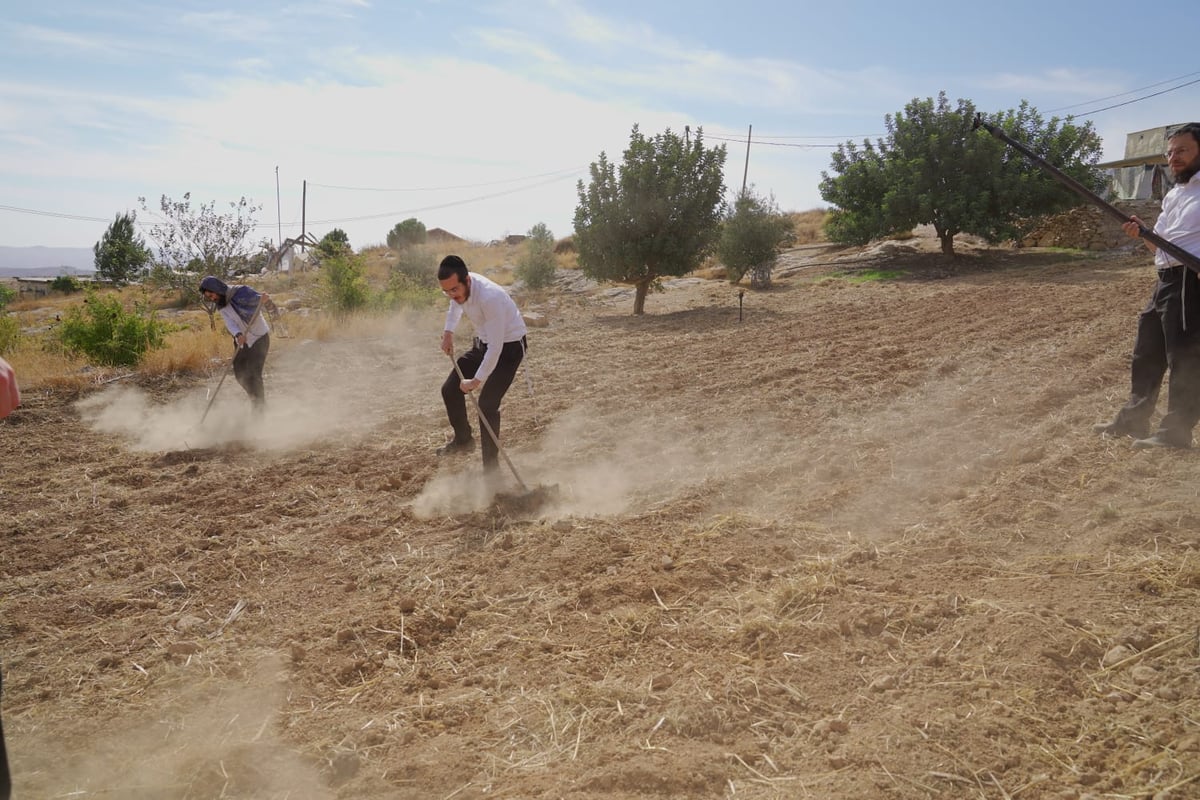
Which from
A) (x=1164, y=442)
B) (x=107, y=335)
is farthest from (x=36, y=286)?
(x=1164, y=442)

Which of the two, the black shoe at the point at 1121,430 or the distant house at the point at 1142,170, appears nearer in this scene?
the black shoe at the point at 1121,430

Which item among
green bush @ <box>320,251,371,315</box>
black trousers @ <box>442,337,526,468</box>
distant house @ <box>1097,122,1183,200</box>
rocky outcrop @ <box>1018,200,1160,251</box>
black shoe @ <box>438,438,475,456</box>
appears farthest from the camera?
distant house @ <box>1097,122,1183,200</box>

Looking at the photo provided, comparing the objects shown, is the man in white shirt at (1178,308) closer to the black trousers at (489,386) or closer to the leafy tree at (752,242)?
the black trousers at (489,386)

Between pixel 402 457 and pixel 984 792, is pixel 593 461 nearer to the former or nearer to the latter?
pixel 402 457

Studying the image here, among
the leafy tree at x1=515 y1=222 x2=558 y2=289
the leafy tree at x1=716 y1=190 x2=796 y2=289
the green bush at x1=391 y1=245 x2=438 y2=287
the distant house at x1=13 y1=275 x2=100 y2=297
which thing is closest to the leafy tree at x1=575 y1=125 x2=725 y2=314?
the leafy tree at x1=716 y1=190 x2=796 y2=289

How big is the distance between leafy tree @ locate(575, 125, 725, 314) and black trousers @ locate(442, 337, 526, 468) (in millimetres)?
11323

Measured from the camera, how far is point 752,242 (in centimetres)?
2075

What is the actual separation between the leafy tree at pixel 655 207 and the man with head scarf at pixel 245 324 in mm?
9769

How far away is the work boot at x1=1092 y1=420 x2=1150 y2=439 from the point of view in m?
5.65

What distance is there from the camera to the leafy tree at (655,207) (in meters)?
17.2

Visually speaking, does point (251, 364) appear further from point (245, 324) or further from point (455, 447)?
point (455, 447)

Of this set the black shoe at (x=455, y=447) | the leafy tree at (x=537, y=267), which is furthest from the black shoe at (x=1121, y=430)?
the leafy tree at (x=537, y=267)

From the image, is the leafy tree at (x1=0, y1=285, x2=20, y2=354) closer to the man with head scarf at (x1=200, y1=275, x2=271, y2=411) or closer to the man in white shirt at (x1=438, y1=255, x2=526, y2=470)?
the man with head scarf at (x1=200, y1=275, x2=271, y2=411)

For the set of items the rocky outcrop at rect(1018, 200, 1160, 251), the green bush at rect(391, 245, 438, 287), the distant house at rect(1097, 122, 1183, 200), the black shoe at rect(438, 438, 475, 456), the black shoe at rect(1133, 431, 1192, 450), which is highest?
the distant house at rect(1097, 122, 1183, 200)
